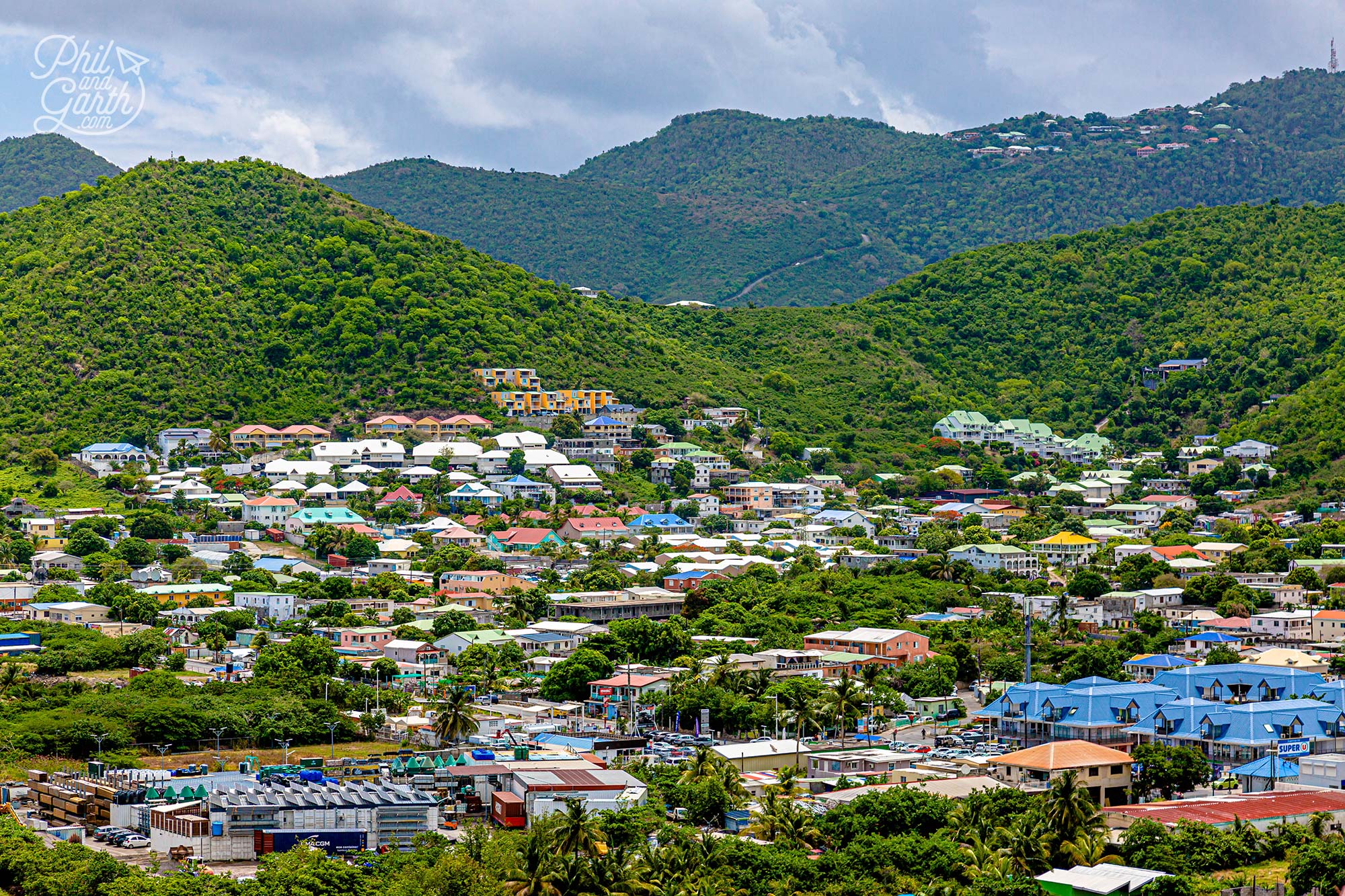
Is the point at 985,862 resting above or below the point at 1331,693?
below

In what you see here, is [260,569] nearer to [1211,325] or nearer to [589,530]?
[589,530]

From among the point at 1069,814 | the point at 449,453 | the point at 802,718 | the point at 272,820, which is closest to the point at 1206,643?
the point at 802,718

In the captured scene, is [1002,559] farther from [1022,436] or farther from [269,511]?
[1022,436]

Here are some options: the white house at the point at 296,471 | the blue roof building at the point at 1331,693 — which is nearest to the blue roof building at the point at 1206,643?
the blue roof building at the point at 1331,693

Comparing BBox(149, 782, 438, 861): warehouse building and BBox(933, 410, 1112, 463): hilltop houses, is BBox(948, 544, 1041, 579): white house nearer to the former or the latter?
BBox(933, 410, 1112, 463): hilltop houses

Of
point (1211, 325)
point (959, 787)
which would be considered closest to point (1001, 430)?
point (1211, 325)
